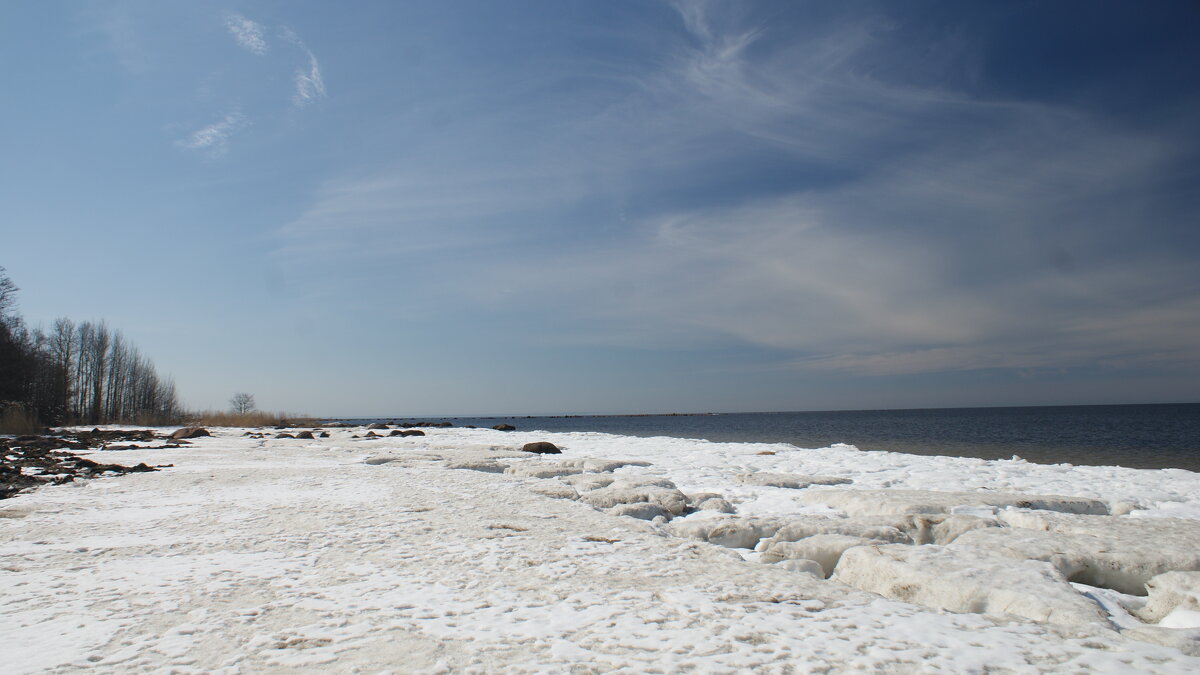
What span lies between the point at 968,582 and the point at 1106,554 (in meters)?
1.58

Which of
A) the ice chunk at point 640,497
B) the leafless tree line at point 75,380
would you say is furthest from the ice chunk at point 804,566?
the leafless tree line at point 75,380

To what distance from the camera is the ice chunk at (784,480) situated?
7957 millimetres

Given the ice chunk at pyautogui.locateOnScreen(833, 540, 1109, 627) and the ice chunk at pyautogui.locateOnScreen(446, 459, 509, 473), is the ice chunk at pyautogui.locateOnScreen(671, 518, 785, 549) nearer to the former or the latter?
the ice chunk at pyautogui.locateOnScreen(833, 540, 1109, 627)

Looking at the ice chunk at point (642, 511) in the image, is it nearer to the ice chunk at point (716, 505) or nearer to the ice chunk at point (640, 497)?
the ice chunk at point (640, 497)

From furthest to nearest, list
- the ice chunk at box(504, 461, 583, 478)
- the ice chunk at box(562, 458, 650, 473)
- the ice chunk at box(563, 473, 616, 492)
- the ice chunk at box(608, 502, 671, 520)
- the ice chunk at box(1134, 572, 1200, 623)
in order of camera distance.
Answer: the ice chunk at box(562, 458, 650, 473), the ice chunk at box(504, 461, 583, 478), the ice chunk at box(563, 473, 616, 492), the ice chunk at box(608, 502, 671, 520), the ice chunk at box(1134, 572, 1200, 623)

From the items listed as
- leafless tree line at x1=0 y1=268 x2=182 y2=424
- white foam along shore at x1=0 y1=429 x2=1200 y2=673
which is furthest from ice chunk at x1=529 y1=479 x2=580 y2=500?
leafless tree line at x1=0 y1=268 x2=182 y2=424

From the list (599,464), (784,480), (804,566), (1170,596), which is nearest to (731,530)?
(804,566)

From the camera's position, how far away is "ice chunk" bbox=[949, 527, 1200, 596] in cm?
375

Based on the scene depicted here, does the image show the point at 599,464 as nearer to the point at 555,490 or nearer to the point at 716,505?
the point at 555,490

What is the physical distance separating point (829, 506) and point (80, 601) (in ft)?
21.4

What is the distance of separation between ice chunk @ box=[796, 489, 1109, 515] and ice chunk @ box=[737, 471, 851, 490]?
1.13 m

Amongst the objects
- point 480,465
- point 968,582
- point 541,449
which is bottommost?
point 541,449

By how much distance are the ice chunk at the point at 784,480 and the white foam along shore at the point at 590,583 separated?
3.23 ft

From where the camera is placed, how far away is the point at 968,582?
320 centimetres
